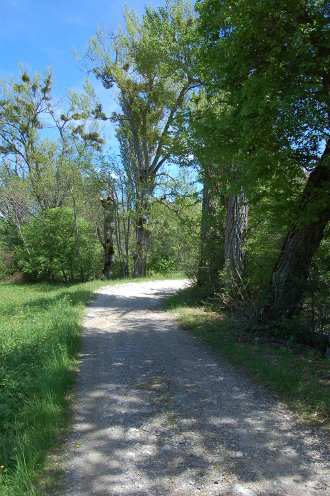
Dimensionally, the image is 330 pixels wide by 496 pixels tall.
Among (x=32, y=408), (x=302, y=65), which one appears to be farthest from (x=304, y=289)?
(x=32, y=408)

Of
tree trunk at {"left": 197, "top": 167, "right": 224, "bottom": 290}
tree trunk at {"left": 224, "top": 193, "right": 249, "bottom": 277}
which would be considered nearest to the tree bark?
tree trunk at {"left": 197, "top": 167, "right": 224, "bottom": 290}

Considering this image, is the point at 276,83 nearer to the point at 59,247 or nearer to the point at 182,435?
the point at 182,435

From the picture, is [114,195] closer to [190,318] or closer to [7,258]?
[7,258]

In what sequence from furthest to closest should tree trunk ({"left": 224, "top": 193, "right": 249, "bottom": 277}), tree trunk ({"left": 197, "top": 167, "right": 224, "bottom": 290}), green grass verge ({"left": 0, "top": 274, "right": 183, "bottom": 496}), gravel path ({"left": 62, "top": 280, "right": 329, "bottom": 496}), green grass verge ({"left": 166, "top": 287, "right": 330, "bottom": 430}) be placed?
tree trunk ({"left": 197, "top": 167, "right": 224, "bottom": 290})
tree trunk ({"left": 224, "top": 193, "right": 249, "bottom": 277})
green grass verge ({"left": 166, "top": 287, "right": 330, "bottom": 430})
green grass verge ({"left": 0, "top": 274, "right": 183, "bottom": 496})
gravel path ({"left": 62, "top": 280, "right": 329, "bottom": 496})

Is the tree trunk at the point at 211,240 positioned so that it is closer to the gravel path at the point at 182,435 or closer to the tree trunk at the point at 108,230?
the gravel path at the point at 182,435

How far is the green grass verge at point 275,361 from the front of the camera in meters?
4.40

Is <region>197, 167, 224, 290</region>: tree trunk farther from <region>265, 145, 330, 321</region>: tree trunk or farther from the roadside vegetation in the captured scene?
<region>265, 145, 330, 321</region>: tree trunk

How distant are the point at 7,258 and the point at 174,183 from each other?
18.8 metres

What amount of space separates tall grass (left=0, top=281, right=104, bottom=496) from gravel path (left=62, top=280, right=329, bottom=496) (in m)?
0.26

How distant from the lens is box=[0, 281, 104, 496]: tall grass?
315 centimetres

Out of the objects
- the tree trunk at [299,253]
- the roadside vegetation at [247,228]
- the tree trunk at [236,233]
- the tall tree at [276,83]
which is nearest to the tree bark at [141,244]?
the roadside vegetation at [247,228]

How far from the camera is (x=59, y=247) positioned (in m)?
26.5

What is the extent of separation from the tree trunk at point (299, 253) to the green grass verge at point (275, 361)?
89 centimetres

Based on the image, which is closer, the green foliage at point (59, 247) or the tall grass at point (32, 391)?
the tall grass at point (32, 391)
